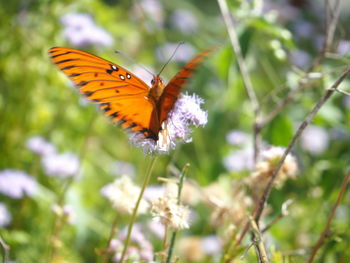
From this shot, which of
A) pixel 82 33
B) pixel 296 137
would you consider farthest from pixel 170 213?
pixel 82 33

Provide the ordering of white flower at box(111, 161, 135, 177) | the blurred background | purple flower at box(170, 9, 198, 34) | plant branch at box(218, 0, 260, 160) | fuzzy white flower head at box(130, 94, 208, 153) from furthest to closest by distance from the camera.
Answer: purple flower at box(170, 9, 198, 34) → white flower at box(111, 161, 135, 177) → the blurred background → plant branch at box(218, 0, 260, 160) → fuzzy white flower head at box(130, 94, 208, 153)

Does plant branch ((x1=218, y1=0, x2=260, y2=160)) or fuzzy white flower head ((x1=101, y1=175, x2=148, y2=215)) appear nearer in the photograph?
fuzzy white flower head ((x1=101, y1=175, x2=148, y2=215))

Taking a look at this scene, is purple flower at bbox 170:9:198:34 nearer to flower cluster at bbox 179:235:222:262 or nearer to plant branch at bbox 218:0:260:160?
flower cluster at bbox 179:235:222:262

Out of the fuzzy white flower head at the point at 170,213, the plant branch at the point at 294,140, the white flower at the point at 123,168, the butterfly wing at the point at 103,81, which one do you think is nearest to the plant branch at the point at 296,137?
the plant branch at the point at 294,140

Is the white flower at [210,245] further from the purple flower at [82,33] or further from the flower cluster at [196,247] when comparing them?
the purple flower at [82,33]

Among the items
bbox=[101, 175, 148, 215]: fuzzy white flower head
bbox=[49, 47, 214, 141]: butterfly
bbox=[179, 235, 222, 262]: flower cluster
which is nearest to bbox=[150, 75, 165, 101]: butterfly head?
bbox=[49, 47, 214, 141]: butterfly
